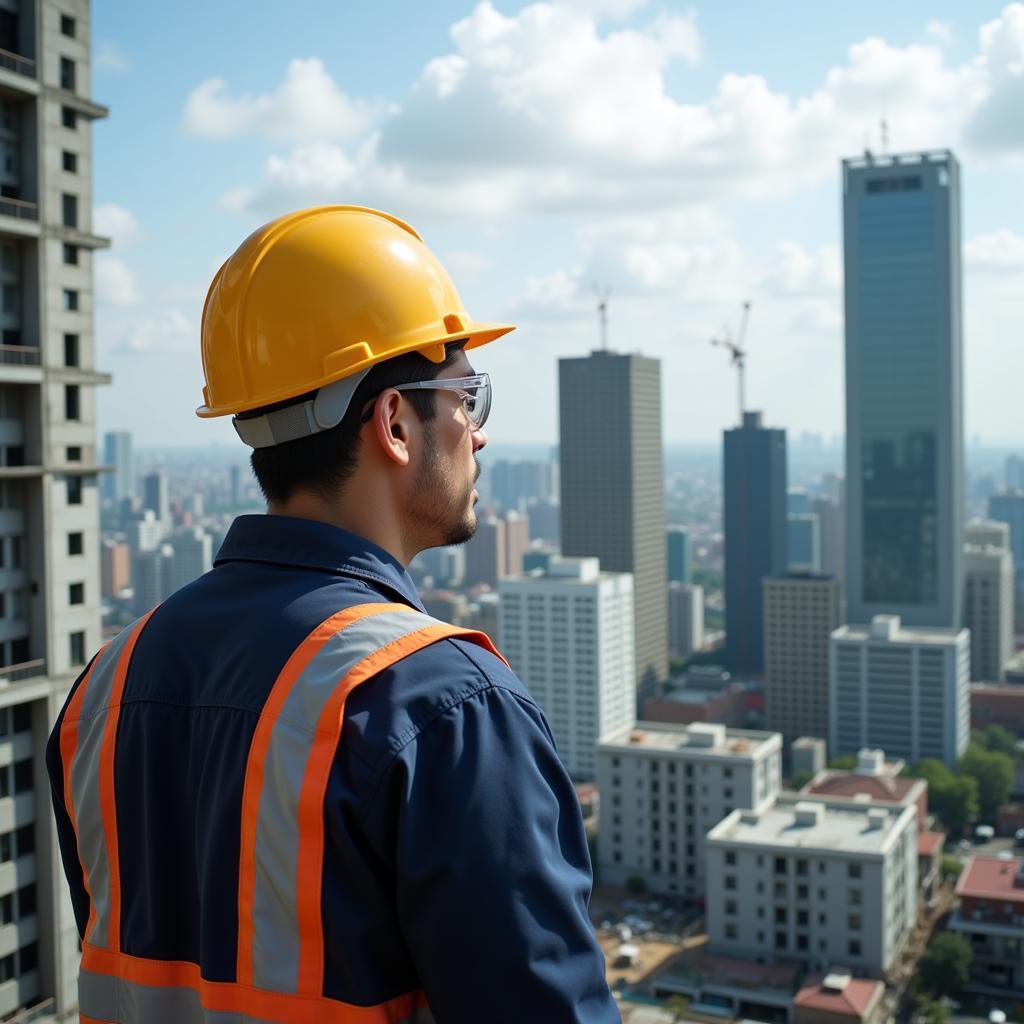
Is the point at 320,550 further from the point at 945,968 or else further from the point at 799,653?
the point at 799,653

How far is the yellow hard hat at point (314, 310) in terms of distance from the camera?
2.49 ft

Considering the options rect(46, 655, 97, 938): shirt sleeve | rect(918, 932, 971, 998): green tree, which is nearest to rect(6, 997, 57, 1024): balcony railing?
rect(46, 655, 97, 938): shirt sleeve

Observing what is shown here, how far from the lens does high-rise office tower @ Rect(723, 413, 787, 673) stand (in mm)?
34500

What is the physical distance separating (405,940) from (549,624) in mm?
24265

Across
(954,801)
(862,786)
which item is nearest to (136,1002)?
(862,786)

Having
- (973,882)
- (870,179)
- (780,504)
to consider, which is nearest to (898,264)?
(870,179)

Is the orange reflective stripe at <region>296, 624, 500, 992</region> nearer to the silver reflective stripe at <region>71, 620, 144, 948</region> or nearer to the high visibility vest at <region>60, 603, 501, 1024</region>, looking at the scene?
the high visibility vest at <region>60, 603, 501, 1024</region>

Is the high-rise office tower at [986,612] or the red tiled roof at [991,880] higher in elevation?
the high-rise office tower at [986,612]

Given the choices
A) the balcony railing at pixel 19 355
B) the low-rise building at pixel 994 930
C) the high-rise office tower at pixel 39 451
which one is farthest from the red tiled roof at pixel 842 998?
the balcony railing at pixel 19 355

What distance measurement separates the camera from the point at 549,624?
24.8 metres

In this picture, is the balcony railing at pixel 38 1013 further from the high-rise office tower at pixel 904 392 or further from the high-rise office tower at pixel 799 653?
the high-rise office tower at pixel 904 392

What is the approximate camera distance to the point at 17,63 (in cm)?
346

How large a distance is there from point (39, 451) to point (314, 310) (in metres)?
2.95

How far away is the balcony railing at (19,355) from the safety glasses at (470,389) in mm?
2930
